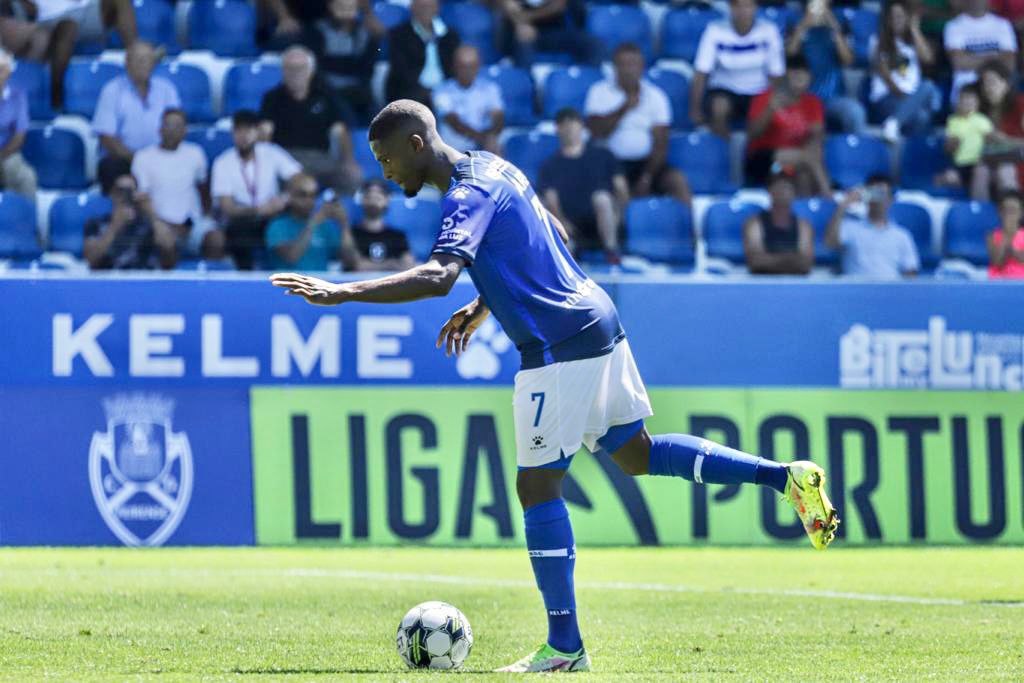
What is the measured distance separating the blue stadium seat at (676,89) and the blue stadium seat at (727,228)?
65.8 inches

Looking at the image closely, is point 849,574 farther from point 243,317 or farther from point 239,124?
point 239,124

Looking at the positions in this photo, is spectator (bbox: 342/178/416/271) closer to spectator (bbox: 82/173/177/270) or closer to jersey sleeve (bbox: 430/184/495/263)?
spectator (bbox: 82/173/177/270)

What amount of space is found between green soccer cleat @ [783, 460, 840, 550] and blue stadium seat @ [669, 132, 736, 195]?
344 inches

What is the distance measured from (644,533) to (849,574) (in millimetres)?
1785

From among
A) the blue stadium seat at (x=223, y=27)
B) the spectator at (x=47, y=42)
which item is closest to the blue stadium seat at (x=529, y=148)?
the blue stadium seat at (x=223, y=27)

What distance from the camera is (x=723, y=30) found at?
15.1 meters

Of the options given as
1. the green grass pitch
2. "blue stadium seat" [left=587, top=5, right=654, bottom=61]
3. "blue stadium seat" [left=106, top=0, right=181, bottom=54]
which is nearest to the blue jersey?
the green grass pitch

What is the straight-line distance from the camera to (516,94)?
15.1 m

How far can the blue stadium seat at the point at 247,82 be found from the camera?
1448 centimetres

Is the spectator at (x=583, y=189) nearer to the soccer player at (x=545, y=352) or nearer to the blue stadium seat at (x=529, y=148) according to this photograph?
the blue stadium seat at (x=529, y=148)

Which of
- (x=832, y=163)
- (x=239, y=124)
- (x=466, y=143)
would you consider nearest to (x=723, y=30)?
(x=832, y=163)

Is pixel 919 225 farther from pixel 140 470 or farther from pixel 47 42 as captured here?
pixel 47 42

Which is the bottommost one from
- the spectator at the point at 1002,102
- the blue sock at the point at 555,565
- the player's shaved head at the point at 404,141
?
the blue sock at the point at 555,565

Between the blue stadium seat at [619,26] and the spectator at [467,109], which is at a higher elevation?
the blue stadium seat at [619,26]
